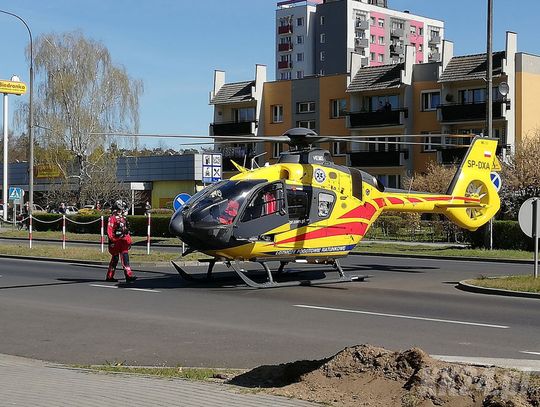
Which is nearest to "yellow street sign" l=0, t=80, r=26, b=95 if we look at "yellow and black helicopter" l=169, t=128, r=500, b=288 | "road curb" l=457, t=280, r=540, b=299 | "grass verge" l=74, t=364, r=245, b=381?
"yellow and black helicopter" l=169, t=128, r=500, b=288

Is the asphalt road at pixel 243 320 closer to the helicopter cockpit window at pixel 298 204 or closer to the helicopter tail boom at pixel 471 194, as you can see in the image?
the helicopter cockpit window at pixel 298 204

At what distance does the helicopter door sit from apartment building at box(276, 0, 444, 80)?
94099 mm

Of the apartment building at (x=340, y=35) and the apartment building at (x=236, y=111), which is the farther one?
the apartment building at (x=340, y=35)

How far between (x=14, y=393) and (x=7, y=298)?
10.3m

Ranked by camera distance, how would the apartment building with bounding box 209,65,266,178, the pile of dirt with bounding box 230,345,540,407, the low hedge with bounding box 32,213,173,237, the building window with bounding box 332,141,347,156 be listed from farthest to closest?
the apartment building with bounding box 209,65,266,178 → the building window with bounding box 332,141,347,156 → the low hedge with bounding box 32,213,173,237 → the pile of dirt with bounding box 230,345,540,407

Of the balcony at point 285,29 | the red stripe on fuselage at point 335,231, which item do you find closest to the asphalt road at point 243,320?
the red stripe on fuselage at point 335,231

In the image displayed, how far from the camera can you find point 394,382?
7.09 metres

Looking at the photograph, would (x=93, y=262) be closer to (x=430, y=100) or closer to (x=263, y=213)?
(x=263, y=213)

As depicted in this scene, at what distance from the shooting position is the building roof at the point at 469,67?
55375 millimetres

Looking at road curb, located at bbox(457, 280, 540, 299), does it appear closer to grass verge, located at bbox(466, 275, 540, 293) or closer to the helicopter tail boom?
grass verge, located at bbox(466, 275, 540, 293)

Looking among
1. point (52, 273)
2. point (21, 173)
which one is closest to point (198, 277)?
point (52, 273)

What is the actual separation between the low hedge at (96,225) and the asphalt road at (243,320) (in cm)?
2048

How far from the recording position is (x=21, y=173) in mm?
81875

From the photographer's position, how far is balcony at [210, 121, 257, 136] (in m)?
69.1
